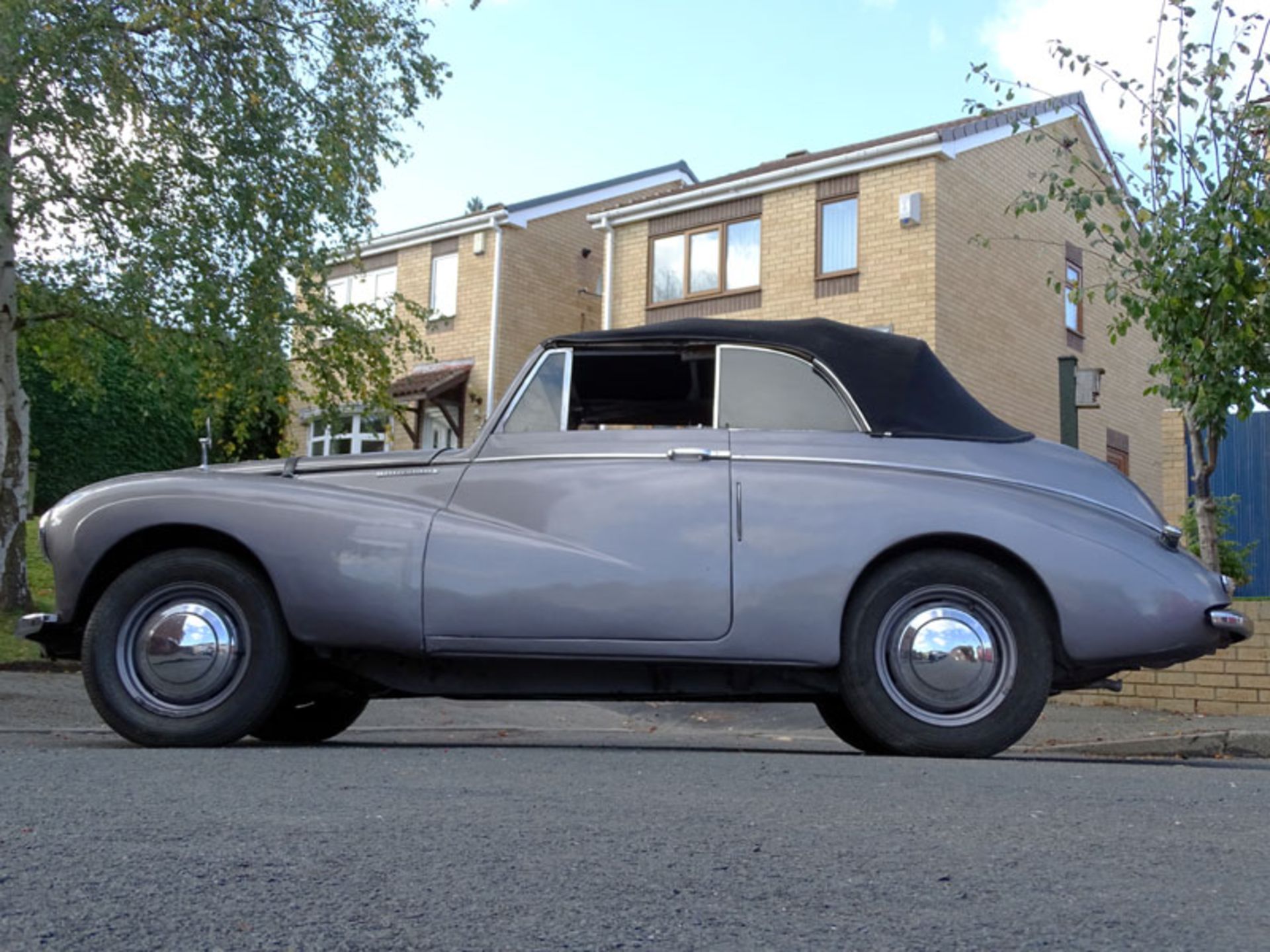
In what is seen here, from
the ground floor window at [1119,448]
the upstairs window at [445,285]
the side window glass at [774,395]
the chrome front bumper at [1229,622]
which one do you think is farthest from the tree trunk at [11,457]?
Result: the ground floor window at [1119,448]

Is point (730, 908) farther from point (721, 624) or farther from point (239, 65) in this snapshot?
point (239, 65)

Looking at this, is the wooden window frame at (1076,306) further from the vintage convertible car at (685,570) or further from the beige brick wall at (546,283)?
the vintage convertible car at (685,570)

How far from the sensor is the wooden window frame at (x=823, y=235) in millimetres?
20219

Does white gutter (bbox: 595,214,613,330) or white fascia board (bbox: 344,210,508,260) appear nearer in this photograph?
white gutter (bbox: 595,214,613,330)

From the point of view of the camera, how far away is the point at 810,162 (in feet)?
67.5

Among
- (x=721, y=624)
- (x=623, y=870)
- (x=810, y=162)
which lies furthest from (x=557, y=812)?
(x=810, y=162)

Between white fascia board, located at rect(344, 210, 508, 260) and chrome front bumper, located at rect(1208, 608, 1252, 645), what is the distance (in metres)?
20.9

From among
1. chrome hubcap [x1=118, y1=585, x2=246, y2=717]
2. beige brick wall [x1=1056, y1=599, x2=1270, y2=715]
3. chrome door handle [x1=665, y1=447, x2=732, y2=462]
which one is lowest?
beige brick wall [x1=1056, y1=599, x2=1270, y2=715]

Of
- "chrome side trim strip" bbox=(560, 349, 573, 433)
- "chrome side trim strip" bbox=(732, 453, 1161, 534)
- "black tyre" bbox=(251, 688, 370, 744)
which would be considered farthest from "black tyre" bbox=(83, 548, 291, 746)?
"chrome side trim strip" bbox=(732, 453, 1161, 534)

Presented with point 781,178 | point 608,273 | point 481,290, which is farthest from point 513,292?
point 781,178

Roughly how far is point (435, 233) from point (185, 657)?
2140cm

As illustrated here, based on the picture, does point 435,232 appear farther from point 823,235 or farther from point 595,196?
point 823,235

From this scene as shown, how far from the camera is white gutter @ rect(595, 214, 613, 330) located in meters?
22.8

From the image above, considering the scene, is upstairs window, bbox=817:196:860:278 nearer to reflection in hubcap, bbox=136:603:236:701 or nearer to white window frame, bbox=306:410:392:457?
white window frame, bbox=306:410:392:457
